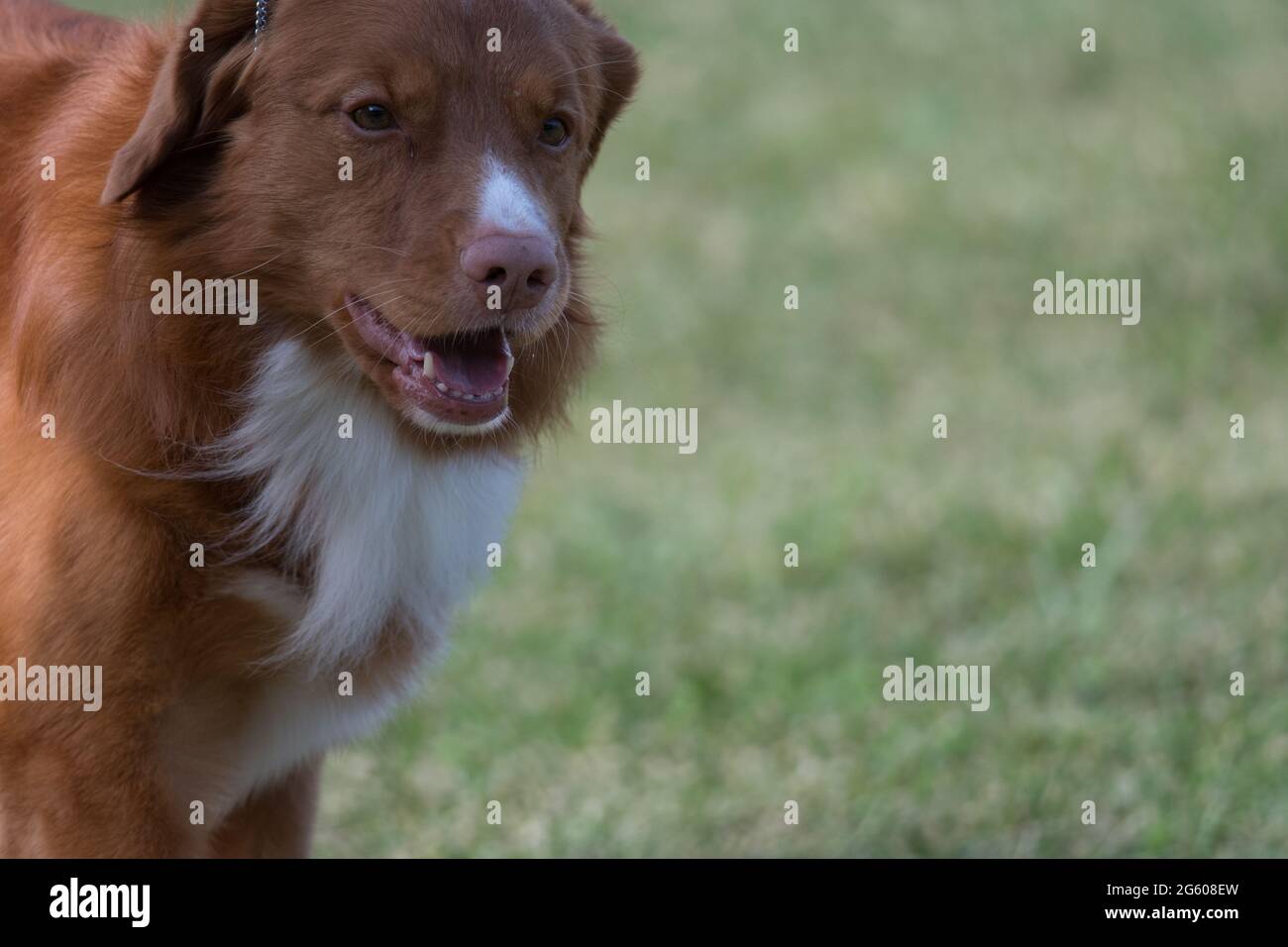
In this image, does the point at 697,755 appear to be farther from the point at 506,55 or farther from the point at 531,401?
the point at 506,55

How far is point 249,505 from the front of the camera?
3572 mm

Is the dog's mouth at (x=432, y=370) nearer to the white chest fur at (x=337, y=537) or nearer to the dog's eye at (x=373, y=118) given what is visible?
the white chest fur at (x=337, y=537)

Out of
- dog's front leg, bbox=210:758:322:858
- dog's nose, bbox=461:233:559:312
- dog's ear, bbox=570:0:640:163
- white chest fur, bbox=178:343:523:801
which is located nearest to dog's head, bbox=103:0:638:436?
dog's nose, bbox=461:233:559:312

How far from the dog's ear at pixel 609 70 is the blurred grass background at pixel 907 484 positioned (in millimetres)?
381

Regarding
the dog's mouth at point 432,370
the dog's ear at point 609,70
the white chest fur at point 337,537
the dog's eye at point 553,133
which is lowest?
the white chest fur at point 337,537

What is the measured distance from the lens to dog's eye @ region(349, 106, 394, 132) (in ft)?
11.3

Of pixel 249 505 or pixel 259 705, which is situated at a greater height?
pixel 249 505

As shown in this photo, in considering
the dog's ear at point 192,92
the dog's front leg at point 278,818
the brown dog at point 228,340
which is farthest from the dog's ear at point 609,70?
the dog's front leg at point 278,818

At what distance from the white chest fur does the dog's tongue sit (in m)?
0.22

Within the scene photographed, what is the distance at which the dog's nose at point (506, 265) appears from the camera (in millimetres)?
3363

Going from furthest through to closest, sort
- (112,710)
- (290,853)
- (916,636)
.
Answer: (916,636) < (290,853) < (112,710)

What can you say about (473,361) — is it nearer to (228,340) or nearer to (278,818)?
(228,340)

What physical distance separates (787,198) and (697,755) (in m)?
6.97

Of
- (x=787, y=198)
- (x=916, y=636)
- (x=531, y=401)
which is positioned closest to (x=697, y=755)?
(x=916, y=636)
